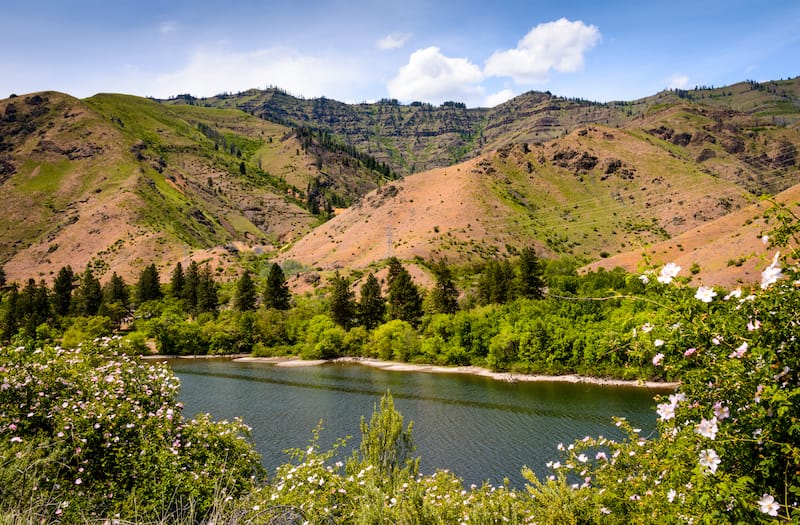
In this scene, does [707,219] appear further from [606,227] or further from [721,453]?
[721,453]

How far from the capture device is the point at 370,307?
108 metres

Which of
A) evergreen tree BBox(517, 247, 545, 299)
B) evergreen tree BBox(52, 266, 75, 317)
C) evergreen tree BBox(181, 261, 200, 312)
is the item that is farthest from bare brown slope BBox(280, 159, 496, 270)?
evergreen tree BBox(52, 266, 75, 317)

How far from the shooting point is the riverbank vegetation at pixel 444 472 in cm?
557

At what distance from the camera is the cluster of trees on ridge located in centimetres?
7994

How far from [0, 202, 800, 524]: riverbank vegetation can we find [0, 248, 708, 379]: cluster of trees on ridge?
6025 cm

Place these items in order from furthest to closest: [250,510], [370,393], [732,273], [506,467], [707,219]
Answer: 1. [707,219]
2. [732,273]
3. [370,393]
4. [506,467]
5. [250,510]

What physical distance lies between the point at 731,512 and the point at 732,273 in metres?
89.4

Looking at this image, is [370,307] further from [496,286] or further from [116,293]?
[116,293]

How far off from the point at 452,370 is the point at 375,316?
95.5ft

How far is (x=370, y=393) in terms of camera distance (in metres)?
66.5

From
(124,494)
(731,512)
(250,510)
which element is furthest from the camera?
(124,494)

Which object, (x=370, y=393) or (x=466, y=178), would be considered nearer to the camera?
(x=370, y=393)

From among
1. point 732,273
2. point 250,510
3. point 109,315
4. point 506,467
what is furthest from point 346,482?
point 109,315

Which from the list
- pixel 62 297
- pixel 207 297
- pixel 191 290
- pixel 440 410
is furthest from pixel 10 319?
pixel 440 410
